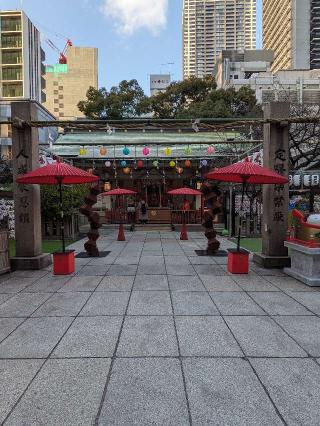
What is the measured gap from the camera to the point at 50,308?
6.14m

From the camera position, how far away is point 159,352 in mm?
4355

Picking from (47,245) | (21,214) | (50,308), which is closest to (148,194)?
(47,245)

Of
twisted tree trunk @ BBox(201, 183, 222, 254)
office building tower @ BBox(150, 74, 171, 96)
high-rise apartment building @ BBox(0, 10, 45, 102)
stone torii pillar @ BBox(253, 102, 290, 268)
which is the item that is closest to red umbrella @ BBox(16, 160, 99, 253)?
twisted tree trunk @ BBox(201, 183, 222, 254)

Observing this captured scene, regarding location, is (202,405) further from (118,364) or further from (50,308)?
(50,308)

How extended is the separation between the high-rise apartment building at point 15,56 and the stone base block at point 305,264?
57700 mm

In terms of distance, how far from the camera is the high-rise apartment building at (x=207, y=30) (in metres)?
150

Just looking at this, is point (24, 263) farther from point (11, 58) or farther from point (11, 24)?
point (11, 24)

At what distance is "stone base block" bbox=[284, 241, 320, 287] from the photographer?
7.54 m

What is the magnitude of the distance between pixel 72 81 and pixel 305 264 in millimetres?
105151

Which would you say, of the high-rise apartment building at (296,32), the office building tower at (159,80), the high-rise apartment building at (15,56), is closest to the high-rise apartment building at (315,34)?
the high-rise apartment building at (296,32)

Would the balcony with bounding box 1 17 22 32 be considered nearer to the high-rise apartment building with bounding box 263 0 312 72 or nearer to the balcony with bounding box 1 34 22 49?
the balcony with bounding box 1 34 22 49

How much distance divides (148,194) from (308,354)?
67.9 feet

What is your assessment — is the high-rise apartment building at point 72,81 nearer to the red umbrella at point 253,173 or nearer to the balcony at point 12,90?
the balcony at point 12,90

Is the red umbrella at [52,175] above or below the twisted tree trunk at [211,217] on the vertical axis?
above
